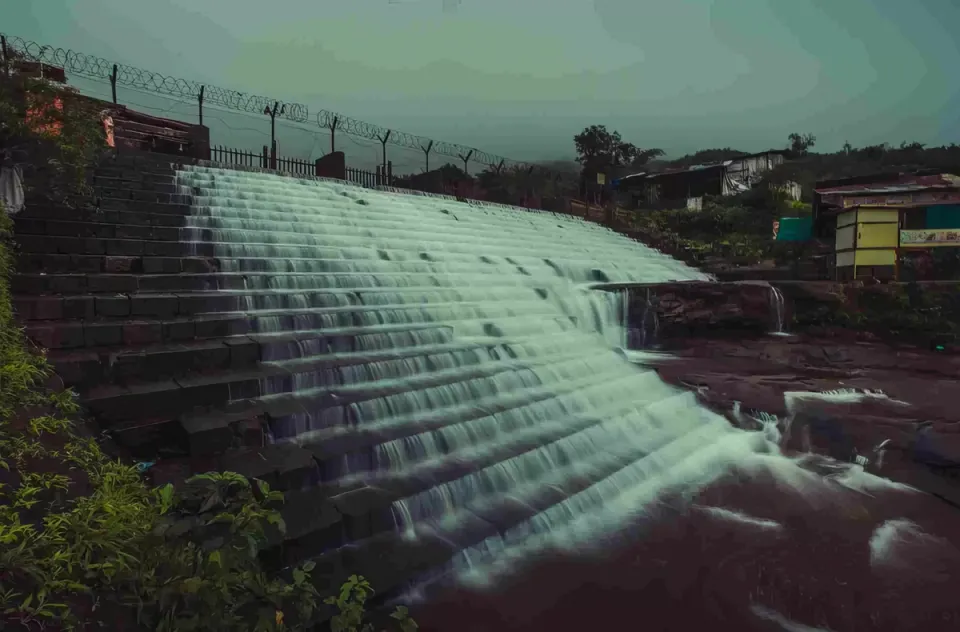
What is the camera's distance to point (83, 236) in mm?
5758

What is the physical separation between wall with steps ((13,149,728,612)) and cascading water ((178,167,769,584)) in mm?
30

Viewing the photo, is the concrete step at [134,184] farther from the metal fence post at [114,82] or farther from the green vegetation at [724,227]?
the green vegetation at [724,227]

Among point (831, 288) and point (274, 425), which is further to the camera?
point (831, 288)

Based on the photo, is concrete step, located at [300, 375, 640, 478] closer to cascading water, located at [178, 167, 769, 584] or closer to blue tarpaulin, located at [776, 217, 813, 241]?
cascading water, located at [178, 167, 769, 584]

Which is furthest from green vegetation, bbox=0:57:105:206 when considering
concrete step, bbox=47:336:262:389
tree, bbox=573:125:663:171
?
tree, bbox=573:125:663:171

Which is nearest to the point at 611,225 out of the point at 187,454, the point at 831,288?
the point at 831,288

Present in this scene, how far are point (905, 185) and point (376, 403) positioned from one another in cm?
1502

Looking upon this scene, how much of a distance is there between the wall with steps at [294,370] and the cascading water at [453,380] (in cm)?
3

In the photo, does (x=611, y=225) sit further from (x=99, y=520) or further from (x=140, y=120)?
(x=99, y=520)

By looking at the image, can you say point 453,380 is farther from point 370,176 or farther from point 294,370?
point 370,176

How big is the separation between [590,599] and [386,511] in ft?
4.50

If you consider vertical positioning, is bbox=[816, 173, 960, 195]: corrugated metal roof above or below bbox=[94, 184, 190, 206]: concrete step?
above

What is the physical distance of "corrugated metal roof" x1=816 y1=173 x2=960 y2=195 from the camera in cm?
1190

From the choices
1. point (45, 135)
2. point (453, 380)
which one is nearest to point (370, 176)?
point (45, 135)
